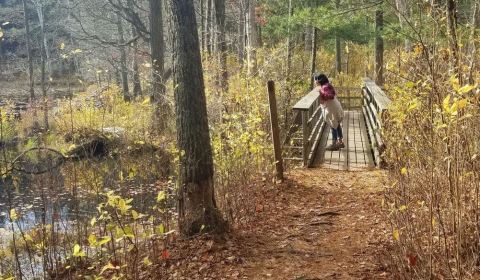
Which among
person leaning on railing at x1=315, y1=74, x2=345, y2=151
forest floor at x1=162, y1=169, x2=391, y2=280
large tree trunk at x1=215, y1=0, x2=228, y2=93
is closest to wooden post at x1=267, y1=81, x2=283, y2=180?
forest floor at x1=162, y1=169, x2=391, y2=280

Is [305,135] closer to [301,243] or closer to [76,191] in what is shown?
[301,243]

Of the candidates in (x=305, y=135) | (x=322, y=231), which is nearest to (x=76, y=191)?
(x=322, y=231)

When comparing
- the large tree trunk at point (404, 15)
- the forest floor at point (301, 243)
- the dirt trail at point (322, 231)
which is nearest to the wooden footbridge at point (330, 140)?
the dirt trail at point (322, 231)

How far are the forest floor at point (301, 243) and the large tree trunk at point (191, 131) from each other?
12.1 inches

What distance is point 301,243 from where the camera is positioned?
5379 millimetres

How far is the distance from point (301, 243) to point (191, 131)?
6.15 ft

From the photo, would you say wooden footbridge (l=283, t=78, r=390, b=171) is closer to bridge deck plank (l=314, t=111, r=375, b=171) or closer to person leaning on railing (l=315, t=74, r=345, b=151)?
bridge deck plank (l=314, t=111, r=375, b=171)

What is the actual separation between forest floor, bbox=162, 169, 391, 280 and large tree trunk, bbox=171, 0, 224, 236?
307 mm

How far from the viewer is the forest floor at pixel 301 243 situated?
461 cm

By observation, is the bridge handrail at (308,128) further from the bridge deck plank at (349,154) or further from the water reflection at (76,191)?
the water reflection at (76,191)

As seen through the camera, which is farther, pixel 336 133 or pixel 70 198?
pixel 336 133

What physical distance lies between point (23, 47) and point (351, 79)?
103 feet

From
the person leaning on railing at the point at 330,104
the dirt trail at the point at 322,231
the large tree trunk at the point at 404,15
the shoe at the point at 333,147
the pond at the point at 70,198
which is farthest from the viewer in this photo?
the shoe at the point at 333,147

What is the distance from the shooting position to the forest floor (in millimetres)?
4613
